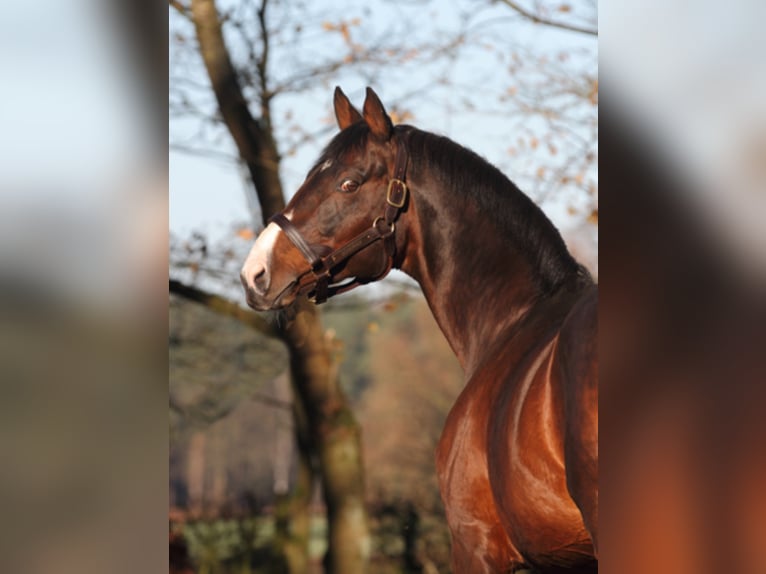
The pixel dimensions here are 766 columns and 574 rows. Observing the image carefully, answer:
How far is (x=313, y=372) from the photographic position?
6711 millimetres

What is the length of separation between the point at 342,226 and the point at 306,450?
4.17 metres

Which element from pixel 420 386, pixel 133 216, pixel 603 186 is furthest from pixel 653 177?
pixel 420 386

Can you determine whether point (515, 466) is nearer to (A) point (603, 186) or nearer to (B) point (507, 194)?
(B) point (507, 194)

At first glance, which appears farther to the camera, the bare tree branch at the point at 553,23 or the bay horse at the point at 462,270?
the bare tree branch at the point at 553,23

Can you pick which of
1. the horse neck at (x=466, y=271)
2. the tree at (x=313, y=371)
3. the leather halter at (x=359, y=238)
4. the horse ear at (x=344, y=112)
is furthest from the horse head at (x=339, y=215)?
the tree at (x=313, y=371)

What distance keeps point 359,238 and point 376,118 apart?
16.5 inches

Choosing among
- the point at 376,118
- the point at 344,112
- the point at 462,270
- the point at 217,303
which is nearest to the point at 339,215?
the point at 376,118

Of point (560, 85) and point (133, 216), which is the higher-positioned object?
point (560, 85)

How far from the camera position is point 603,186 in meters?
0.97

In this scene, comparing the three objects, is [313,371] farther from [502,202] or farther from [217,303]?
[502,202]

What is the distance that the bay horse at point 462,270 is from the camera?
2.78m

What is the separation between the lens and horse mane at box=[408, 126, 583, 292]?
10.1 ft

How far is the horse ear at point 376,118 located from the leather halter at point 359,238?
60mm

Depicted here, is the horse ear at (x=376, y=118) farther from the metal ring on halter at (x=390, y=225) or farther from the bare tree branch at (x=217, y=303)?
the bare tree branch at (x=217, y=303)
